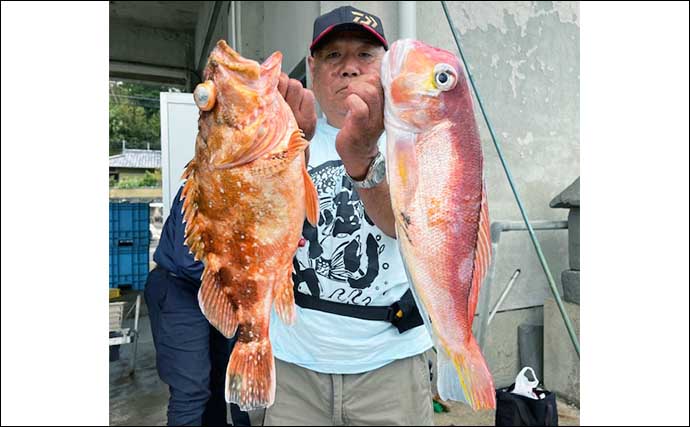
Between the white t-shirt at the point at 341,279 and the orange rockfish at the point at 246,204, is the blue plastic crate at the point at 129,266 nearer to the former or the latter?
the white t-shirt at the point at 341,279

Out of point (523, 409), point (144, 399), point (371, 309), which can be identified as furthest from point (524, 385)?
point (144, 399)

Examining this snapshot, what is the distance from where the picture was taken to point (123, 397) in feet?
13.3

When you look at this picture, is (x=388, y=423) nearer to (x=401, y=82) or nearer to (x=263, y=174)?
(x=263, y=174)

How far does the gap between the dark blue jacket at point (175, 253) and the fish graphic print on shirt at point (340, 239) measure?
0.36 metres

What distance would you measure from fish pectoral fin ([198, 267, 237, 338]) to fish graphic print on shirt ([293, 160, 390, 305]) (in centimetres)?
49

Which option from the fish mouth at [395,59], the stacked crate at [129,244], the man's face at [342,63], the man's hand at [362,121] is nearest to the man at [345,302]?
the man's face at [342,63]

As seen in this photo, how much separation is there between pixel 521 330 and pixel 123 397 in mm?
3260

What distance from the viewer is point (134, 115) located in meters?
2.24

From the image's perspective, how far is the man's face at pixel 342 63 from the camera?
50.4 inches

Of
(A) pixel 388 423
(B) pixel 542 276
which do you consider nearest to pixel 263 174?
(A) pixel 388 423

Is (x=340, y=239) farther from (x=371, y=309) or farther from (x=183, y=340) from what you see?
(x=183, y=340)

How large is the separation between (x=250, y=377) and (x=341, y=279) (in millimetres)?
601

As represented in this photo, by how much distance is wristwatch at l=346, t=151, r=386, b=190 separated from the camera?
0.94 m

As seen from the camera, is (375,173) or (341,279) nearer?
(375,173)
